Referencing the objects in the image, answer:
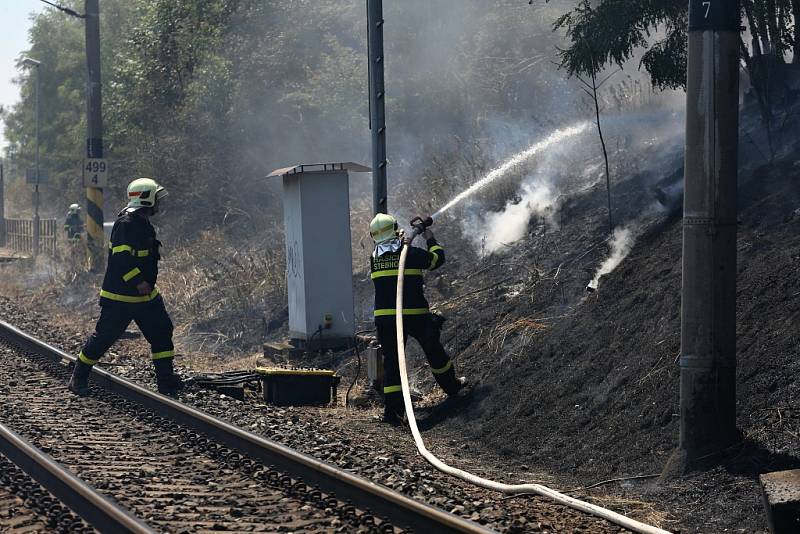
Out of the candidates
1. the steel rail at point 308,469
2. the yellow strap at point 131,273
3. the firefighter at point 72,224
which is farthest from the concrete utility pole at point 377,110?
the firefighter at point 72,224

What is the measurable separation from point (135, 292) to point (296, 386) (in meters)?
1.90

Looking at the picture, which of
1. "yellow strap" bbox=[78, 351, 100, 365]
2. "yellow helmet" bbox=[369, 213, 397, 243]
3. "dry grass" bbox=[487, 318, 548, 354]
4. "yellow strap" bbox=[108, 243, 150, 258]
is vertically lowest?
"yellow strap" bbox=[78, 351, 100, 365]

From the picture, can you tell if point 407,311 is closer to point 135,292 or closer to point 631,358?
point 631,358

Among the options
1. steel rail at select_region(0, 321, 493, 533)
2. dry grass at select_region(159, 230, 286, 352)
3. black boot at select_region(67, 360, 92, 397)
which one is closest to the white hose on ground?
steel rail at select_region(0, 321, 493, 533)

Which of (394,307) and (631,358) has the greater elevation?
(394,307)

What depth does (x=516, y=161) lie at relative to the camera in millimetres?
17719

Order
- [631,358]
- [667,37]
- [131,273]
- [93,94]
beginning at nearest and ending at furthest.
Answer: [631,358] → [131,273] → [667,37] → [93,94]

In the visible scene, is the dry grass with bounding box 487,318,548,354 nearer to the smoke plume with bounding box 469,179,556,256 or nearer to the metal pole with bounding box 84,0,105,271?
the smoke plume with bounding box 469,179,556,256

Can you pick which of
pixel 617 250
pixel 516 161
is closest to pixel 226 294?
pixel 516 161

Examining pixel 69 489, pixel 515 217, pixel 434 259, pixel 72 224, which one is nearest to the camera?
pixel 69 489

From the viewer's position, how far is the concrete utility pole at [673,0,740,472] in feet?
24.4

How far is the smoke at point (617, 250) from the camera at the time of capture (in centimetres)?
1181

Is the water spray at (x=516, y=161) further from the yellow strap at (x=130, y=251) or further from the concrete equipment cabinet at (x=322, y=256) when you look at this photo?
the yellow strap at (x=130, y=251)

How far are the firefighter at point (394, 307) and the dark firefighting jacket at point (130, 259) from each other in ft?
7.48
